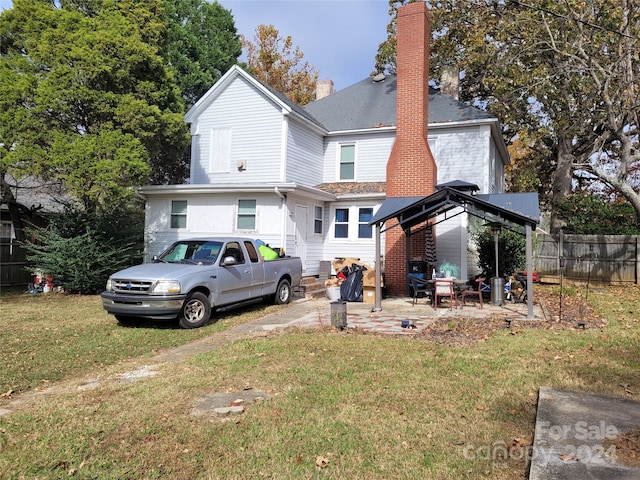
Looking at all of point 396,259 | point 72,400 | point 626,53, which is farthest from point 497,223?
point 72,400

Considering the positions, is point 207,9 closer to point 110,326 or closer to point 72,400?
point 110,326

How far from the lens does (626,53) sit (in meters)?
13.7

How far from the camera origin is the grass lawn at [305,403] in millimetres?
3459

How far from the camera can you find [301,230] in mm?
15922

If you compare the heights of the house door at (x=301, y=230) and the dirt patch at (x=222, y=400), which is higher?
the house door at (x=301, y=230)

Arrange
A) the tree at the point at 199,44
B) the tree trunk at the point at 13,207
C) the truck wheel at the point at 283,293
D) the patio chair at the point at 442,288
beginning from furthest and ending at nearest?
1. the tree at the point at 199,44
2. the tree trunk at the point at 13,207
3. the truck wheel at the point at 283,293
4. the patio chair at the point at 442,288

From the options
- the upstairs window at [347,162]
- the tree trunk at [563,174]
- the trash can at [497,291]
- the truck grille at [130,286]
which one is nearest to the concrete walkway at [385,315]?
the trash can at [497,291]

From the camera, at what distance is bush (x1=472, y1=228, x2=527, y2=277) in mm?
15375

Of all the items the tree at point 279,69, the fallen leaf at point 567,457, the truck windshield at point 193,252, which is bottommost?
the fallen leaf at point 567,457

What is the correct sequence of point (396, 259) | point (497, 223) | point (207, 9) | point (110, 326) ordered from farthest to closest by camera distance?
point (207, 9) < point (396, 259) < point (497, 223) < point (110, 326)

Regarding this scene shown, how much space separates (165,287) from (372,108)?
14.0 metres

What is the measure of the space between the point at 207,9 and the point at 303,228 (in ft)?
64.5

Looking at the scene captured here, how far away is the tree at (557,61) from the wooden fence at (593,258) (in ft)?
6.17

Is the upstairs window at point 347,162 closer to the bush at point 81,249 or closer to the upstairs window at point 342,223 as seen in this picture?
the upstairs window at point 342,223
